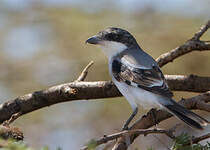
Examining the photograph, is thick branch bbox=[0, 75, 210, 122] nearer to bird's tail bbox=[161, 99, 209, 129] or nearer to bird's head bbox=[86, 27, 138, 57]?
bird's head bbox=[86, 27, 138, 57]

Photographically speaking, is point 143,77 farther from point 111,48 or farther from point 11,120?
point 11,120

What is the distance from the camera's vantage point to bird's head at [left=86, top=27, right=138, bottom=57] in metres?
5.29

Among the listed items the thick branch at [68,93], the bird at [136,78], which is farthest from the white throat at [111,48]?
the thick branch at [68,93]

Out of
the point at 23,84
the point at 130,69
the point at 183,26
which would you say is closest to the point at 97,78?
the point at 23,84

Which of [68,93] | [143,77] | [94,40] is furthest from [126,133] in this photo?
[94,40]

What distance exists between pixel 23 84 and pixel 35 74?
252 mm

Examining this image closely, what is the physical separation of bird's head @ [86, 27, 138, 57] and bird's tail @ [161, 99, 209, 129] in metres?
1.27

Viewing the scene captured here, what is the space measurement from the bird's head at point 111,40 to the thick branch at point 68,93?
1.75 ft

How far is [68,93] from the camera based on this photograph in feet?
15.8

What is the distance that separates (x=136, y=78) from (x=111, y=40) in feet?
A: 2.65

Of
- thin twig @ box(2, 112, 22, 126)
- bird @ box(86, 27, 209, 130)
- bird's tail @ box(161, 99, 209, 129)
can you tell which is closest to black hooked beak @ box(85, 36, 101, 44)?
bird @ box(86, 27, 209, 130)

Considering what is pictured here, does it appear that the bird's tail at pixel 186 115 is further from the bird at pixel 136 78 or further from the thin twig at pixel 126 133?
the thin twig at pixel 126 133

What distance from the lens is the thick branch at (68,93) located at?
485 centimetres

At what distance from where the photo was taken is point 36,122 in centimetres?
722
